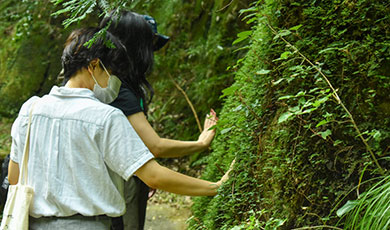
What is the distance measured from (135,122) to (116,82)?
0.30m

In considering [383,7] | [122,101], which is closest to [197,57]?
[122,101]

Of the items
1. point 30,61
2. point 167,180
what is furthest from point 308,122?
point 30,61

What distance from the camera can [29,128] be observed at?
2.16m

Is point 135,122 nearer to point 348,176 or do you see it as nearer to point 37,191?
point 37,191

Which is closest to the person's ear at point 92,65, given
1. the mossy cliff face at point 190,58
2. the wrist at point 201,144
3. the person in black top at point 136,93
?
the person in black top at point 136,93

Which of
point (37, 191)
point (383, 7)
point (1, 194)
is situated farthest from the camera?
point (1, 194)

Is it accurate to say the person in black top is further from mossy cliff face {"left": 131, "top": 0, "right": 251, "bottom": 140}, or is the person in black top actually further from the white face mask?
mossy cliff face {"left": 131, "top": 0, "right": 251, "bottom": 140}

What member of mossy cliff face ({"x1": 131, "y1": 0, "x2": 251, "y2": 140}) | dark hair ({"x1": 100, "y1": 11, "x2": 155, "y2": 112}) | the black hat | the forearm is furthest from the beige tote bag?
mossy cliff face ({"x1": 131, "y1": 0, "x2": 251, "y2": 140})

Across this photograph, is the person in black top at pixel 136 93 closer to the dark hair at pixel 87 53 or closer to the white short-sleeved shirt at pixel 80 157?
the dark hair at pixel 87 53

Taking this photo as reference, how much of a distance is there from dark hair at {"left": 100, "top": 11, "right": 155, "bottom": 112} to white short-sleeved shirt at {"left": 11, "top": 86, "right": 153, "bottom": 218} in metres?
0.77

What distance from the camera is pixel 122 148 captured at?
2033mm

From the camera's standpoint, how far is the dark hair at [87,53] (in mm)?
2367

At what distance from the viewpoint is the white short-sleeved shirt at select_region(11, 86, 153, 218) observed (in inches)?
80.7

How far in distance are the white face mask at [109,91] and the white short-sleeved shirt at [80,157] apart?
0.34m
